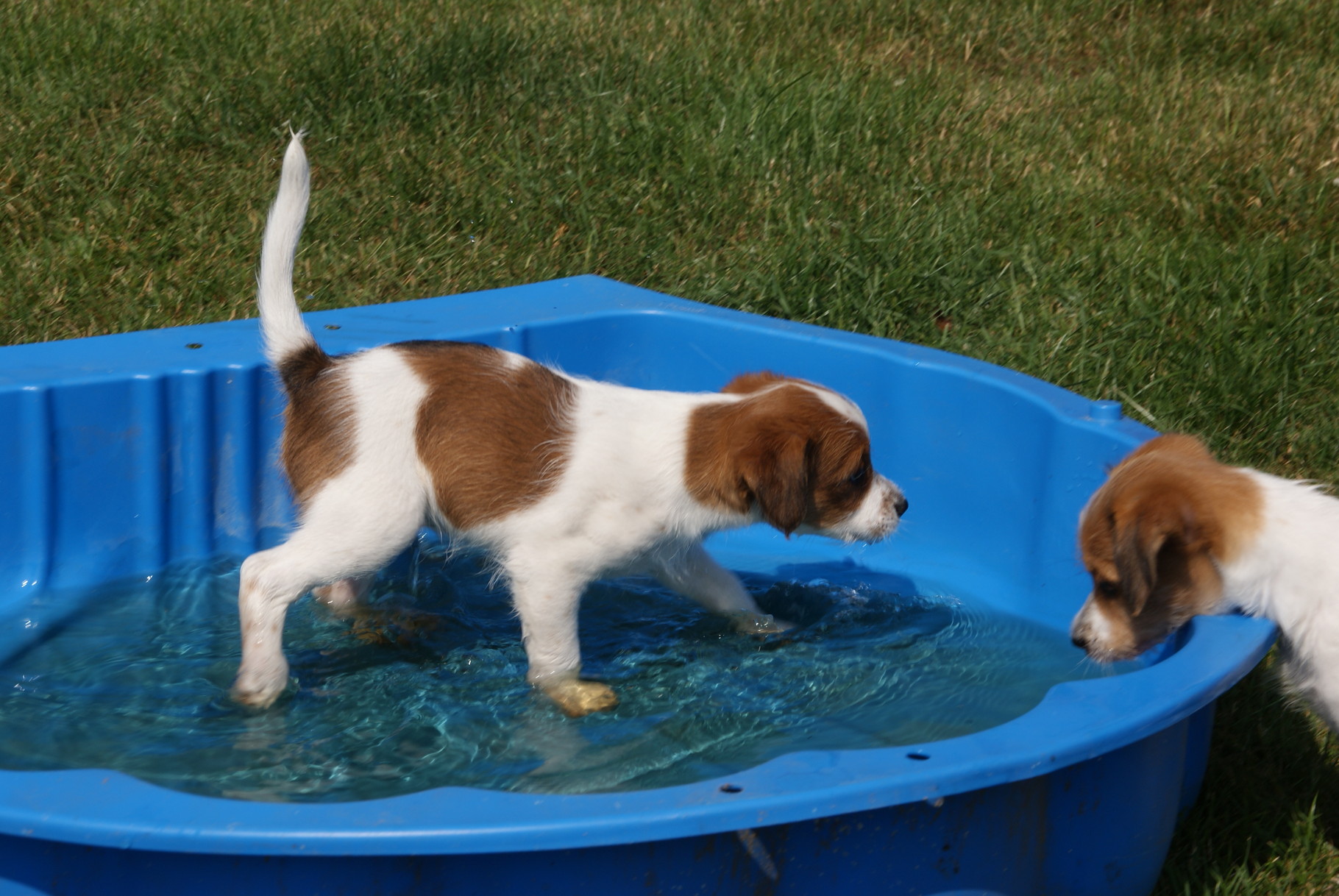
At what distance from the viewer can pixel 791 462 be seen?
327 centimetres

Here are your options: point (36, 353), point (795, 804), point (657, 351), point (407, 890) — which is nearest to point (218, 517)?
point (36, 353)

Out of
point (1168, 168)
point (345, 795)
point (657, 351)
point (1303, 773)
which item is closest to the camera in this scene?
point (345, 795)

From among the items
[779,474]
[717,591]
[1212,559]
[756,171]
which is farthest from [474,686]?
[756,171]

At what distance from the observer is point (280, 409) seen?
4262 mm

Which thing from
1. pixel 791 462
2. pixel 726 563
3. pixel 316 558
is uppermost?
pixel 791 462

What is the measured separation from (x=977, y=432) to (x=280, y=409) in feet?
7.24

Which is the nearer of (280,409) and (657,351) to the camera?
(280,409)

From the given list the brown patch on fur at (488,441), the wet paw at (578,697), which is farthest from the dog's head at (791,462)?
the wet paw at (578,697)

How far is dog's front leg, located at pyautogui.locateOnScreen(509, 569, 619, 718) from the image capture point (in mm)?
3340

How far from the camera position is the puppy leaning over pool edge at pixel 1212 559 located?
296cm

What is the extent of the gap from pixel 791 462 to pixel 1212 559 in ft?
3.23

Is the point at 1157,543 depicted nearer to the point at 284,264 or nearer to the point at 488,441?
the point at 488,441

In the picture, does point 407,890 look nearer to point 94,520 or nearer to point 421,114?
point 94,520

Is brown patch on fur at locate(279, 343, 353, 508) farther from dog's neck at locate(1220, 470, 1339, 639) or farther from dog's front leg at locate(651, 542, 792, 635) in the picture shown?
dog's neck at locate(1220, 470, 1339, 639)
